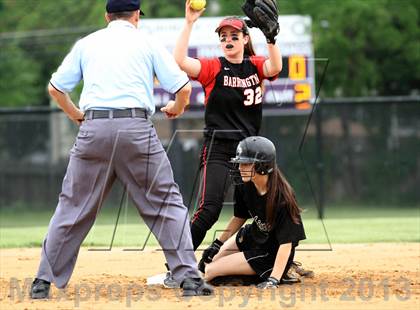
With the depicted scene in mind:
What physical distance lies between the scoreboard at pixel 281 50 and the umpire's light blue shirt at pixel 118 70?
11184mm

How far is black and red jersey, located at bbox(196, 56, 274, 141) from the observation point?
720 centimetres

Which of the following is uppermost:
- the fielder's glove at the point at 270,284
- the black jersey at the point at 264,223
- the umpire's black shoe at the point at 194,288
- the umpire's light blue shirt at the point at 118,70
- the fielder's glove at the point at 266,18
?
the fielder's glove at the point at 266,18

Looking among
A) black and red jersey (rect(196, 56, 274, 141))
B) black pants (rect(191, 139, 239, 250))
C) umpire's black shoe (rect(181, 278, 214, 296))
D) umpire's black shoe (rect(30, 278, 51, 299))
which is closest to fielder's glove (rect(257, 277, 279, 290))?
umpire's black shoe (rect(181, 278, 214, 296))

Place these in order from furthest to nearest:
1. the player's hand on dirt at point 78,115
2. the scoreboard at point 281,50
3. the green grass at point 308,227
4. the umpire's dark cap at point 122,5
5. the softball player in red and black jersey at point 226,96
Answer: the scoreboard at point 281,50 → the green grass at point 308,227 → the softball player in red and black jersey at point 226,96 → the player's hand on dirt at point 78,115 → the umpire's dark cap at point 122,5

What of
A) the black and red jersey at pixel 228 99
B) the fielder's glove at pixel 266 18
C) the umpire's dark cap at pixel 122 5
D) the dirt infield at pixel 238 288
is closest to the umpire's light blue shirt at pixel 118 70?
the umpire's dark cap at pixel 122 5

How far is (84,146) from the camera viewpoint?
612 cm

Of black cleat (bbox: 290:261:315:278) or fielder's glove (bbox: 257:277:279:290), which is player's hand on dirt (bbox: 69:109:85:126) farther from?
black cleat (bbox: 290:261:315:278)

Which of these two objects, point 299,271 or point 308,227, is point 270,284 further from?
point 308,227

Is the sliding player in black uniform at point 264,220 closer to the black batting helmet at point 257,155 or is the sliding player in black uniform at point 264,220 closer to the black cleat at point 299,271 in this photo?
the black batting helmet at point 257,155

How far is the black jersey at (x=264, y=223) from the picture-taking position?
261 inches

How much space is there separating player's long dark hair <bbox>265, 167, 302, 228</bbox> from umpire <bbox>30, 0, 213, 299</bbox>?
722mm

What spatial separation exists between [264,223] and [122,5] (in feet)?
6.49

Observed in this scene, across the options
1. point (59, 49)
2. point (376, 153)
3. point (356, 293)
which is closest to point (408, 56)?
point (376, 153)

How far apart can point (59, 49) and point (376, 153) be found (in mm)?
20017
